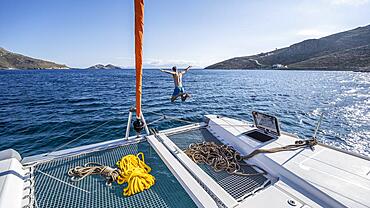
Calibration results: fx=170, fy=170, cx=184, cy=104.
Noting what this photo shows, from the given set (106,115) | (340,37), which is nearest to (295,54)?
(340,37)

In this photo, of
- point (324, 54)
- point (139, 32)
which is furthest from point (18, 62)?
point (324, 54)

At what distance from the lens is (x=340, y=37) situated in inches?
5418

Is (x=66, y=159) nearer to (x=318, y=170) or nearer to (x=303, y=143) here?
(x=318, y=170)

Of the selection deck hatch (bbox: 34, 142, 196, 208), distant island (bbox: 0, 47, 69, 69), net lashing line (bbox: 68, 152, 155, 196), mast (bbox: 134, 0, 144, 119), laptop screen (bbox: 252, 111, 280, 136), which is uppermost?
distant island (bbox: 0, 47, 69, 69)

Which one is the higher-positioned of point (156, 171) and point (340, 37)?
point (340, 37)

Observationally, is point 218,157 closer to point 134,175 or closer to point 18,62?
point 134,175

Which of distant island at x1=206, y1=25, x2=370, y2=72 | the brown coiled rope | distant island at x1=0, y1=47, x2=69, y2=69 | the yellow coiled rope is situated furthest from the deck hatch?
distant island at x1=0, y1=47, x2=69, y2=69

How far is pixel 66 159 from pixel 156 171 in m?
2.28

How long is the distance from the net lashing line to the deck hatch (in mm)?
98

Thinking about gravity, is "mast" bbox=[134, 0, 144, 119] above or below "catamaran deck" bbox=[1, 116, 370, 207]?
above

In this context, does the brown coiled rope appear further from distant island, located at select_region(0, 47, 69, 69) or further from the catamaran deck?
distant island, located at select_region(0, 47, 69, 69)

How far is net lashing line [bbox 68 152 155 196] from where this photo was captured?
313 cm

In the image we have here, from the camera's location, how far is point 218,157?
425 centimetres

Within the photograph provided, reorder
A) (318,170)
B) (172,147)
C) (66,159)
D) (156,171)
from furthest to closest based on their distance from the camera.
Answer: (172,147)
(66,159)
(156,171)
(318,170)
